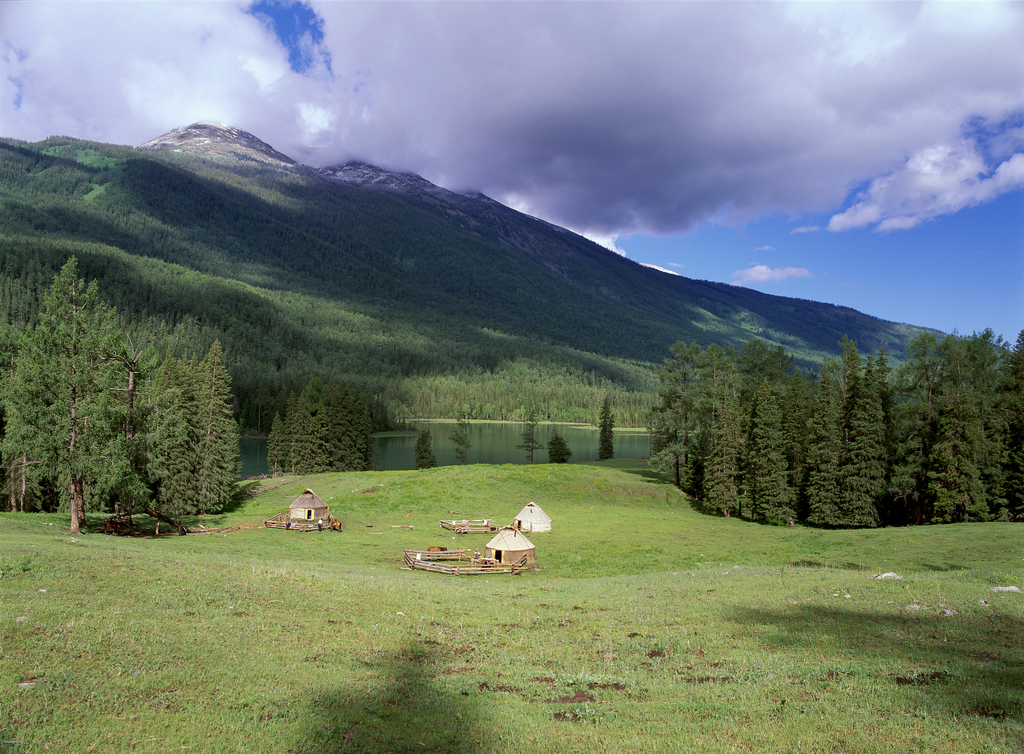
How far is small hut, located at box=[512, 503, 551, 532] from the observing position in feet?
180

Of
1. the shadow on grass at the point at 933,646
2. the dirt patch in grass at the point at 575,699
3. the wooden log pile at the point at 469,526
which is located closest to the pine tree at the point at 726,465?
the wooden log pile at the point at 469,526

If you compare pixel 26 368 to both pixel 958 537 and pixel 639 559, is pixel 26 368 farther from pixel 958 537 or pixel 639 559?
pixel 958 537

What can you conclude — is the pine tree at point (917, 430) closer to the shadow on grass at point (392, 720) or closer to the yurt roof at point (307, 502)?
the shadow on grass at point (392, 720)

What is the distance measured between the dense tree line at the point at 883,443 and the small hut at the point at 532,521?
2239 centimetres

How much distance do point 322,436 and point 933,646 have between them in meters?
92.6

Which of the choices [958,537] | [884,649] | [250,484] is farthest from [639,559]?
[250,484]

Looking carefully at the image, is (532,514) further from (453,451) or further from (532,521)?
(453,451)

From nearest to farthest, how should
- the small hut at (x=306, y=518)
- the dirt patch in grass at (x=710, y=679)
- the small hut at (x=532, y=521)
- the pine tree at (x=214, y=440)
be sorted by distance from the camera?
the dirt patch in grass at (x=710, y=679) < the small hut at (x=306, y=518) < the small hut at (x=532, y=521) < the pine tree at (x=214, y=440)

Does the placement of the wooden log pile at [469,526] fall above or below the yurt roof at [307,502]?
below

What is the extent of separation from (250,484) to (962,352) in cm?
8706

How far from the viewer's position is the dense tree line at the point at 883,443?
50219 millimetres

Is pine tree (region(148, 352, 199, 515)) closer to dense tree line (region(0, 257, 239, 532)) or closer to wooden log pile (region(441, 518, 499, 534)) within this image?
dense tree line (region(0, 257, 239, 532))

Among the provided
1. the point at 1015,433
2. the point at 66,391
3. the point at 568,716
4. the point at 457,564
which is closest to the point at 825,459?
the point at 1015,433

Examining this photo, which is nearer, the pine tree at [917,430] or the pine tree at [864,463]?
the pine tree at [917,430]
